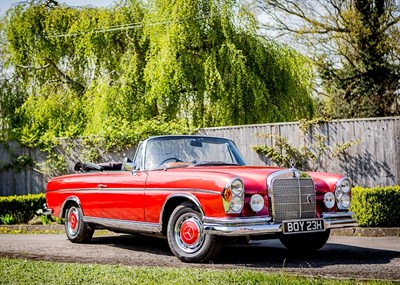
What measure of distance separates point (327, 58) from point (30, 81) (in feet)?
46.8

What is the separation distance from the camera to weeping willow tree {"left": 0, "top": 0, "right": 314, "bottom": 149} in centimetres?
1920

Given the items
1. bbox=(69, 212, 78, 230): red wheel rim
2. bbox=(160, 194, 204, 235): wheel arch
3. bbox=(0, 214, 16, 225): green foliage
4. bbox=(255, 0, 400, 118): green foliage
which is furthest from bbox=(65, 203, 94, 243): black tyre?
bbox=(255, 0, 400, 118): green foliage

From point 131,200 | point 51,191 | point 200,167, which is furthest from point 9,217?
point 200,167

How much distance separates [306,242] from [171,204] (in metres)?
2.19

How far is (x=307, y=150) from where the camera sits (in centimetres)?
1491

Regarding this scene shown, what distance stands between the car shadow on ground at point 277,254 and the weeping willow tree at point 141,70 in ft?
21.9

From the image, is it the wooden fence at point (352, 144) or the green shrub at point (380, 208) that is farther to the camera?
the wooden fence at point (352, 144)

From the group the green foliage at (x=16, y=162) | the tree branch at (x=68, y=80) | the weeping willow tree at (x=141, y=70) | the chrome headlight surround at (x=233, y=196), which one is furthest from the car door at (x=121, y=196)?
the tree branch at (x=68, y=80)

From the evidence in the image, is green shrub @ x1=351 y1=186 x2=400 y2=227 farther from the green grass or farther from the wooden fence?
the green grass

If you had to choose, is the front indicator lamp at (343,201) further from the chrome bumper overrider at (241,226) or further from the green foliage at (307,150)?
the green foliage at (307,150)

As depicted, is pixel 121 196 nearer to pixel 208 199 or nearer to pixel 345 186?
pixel 208 199

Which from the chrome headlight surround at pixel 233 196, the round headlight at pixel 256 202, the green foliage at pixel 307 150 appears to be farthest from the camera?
the green foliage at pixel 307 150

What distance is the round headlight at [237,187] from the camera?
7.95 meters

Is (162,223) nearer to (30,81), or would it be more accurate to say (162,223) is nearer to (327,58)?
(30,81)
